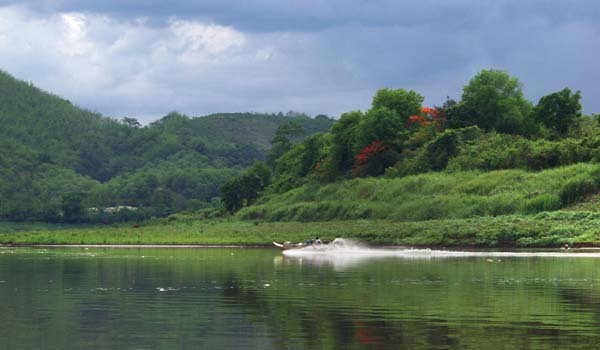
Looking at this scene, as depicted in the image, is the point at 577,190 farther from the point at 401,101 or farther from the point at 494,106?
the point at 401,101

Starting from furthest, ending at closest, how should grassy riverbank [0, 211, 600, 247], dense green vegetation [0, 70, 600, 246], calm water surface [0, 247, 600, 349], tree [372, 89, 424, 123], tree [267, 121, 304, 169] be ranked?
tree [267, 121, 304, 169] < tree [372, 89, 424, 123] < dense green vegetation [0, 70, 600, 246] < grassy riverbank [0, 211, 600, 247] < calm water surface [0, 247, 600, 349]

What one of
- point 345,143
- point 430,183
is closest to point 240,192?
point 345,143

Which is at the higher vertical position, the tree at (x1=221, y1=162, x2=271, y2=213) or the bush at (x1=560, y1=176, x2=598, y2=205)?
the tree at (x1=221, y1=162, x2=271, y2=213)

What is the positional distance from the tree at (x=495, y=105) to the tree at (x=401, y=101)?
7332 millimetres

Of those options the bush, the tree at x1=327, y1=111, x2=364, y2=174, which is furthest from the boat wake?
the tree at x1=327, y1=111, x2=364, y2=174

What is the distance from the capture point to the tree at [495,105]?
4705 inches

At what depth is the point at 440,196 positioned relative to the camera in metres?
96.4

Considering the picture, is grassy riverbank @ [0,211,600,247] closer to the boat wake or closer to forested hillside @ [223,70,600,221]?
the boat wake

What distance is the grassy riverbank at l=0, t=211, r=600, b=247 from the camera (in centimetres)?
7131

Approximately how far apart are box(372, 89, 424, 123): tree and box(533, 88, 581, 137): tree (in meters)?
17.0

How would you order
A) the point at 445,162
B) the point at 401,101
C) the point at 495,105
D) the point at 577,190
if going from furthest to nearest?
the point at 401,101 < the point at 495,105 < the point at 445,162 < the point at 577,190

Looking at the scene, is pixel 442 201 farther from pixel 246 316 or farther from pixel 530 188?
pixel 246 316

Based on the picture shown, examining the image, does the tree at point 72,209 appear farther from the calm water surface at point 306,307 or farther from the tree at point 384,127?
the calm water surface at point 306,307

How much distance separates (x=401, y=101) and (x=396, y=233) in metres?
48.5
